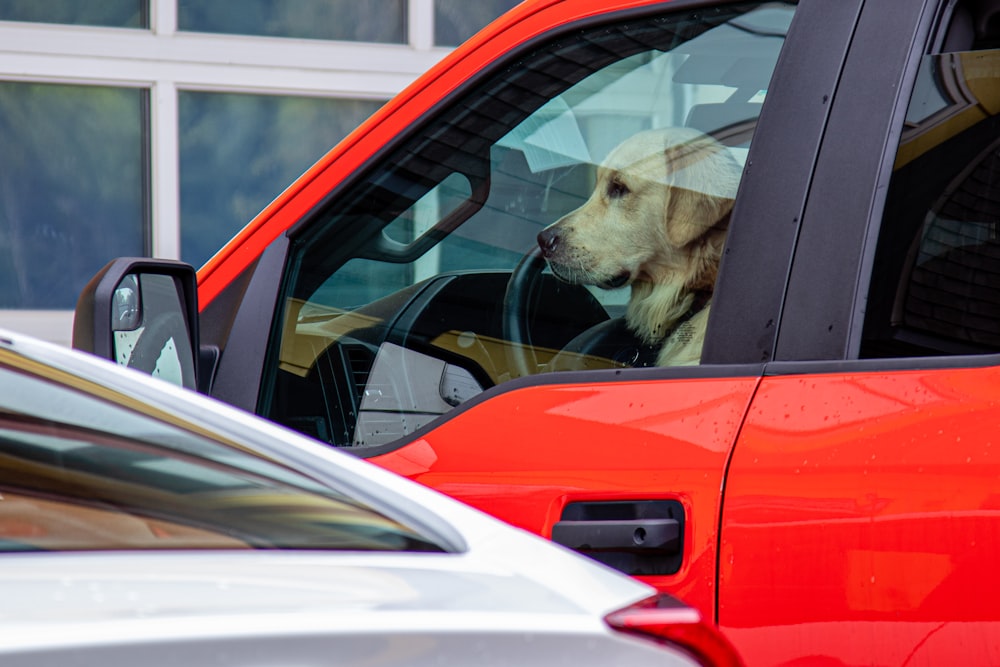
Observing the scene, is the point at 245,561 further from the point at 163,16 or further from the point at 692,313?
the point at 163,16

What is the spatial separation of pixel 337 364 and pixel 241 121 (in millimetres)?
6593

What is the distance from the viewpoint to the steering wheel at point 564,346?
177cm

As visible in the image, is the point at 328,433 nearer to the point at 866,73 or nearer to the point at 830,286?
the point at 830,286

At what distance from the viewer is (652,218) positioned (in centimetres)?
195

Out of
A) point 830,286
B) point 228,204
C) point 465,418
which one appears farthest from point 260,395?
point 228,204

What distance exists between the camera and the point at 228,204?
26.9 feet

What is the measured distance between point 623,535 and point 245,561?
0.69m

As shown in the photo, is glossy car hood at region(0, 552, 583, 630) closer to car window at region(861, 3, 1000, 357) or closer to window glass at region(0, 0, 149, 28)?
car window at region(861, 3, 1000, 357)

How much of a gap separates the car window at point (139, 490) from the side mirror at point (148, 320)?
2.18 ft

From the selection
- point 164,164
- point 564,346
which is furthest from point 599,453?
point 164,164

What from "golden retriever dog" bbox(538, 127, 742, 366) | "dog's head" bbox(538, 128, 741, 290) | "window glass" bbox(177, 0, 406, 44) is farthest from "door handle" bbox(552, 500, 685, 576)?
"window glass" bbox(177, 0, 406, 44)

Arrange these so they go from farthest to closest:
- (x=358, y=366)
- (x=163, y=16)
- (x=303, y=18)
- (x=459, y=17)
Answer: (x=459, y=17)
(x=303, y=18)
(x=163, y=16)
(x=358, y=366)

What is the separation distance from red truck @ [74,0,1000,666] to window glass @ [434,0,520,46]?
21.6 feet

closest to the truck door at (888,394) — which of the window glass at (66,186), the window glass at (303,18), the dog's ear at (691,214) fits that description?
the dog's ear at (691,214)
